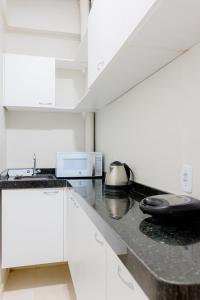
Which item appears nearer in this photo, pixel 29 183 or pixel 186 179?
pixel 186 179

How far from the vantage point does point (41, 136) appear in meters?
2.80

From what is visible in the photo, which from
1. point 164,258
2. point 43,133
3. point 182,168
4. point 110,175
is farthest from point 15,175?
point 164,258

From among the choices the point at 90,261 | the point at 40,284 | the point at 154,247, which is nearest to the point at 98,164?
the point at 40,284

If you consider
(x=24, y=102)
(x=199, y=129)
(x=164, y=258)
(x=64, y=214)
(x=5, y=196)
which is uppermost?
(x=24, y=102)

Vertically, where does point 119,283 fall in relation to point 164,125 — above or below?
below

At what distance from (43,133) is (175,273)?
2468mm

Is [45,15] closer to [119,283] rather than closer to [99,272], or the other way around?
[99,272]

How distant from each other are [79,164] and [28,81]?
94cm

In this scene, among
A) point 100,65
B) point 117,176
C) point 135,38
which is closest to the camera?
point 135,38

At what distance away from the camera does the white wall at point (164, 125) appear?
113 centimetres

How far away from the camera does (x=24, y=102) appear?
2439 mm

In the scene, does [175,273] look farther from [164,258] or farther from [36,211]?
[36,211]

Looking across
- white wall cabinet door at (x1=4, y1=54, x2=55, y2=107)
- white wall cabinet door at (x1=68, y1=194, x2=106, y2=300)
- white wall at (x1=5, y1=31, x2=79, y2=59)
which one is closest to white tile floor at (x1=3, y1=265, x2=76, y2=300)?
white wall cabinet door at (x1=68, y1=194, x2=106, y2=300)

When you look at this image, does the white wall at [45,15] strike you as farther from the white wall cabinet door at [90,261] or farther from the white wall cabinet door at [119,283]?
the white wall cabinet door at [119,283]
